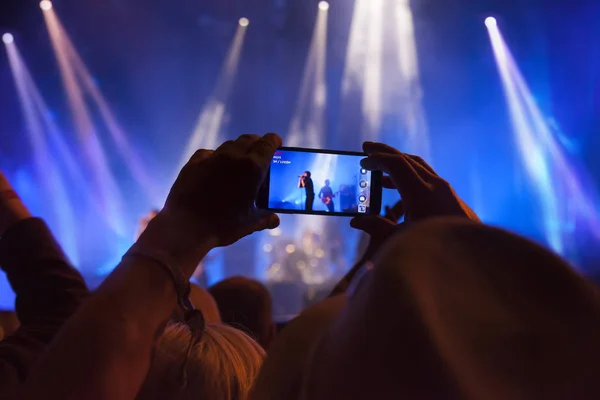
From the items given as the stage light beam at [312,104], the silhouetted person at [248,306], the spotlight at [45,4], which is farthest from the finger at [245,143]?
the stage light beam at [312,104]

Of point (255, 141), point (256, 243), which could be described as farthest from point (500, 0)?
point (255, 141)

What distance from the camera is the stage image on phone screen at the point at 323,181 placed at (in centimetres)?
93

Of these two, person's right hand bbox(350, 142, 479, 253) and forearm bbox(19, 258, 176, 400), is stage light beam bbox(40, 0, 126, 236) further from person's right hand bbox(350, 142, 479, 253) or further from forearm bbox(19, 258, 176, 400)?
forearm bbox(19, 258, 176, 400)

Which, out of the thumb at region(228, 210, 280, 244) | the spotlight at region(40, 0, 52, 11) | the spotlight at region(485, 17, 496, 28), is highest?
the spotlight at region(485, 17, 496, 28)

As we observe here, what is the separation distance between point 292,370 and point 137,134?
6402 millimetres

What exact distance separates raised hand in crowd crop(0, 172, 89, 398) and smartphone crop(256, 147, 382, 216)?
0.36 metres

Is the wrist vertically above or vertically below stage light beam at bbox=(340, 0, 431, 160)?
below

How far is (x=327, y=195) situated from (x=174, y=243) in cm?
56

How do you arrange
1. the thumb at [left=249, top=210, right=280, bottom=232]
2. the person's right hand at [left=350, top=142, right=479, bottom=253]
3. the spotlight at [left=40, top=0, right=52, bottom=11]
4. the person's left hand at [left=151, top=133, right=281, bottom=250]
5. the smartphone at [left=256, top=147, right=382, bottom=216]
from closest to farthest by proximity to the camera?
the person's left hand at [left=151, top=133, right=281, bottom=250]
the thumb at [left=249, top=210, right=280, bottom=232]
the person's right hand at [left=350, top=142, right=479, bottom=253]
the smartphone at [left=256, top=147, right=382, bottom=216]
the spotlight at [left=40, top=0, right=52, bottom=11]

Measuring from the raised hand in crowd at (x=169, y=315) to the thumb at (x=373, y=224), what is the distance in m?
0.18

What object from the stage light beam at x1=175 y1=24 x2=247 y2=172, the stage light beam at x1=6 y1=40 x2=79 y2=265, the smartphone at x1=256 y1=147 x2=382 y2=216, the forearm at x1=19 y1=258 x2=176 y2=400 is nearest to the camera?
the forearm at x1=19 y1=258 x2=176 y2=400

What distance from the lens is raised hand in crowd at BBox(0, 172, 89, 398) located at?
647 millimetres

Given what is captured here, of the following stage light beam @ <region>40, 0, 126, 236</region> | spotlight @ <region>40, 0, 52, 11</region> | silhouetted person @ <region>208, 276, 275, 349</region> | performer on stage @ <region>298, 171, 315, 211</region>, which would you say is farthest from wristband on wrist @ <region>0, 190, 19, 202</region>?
stage light beam @ <region>40, 0, 126, 236</region>

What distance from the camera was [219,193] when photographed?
50 centimetres
